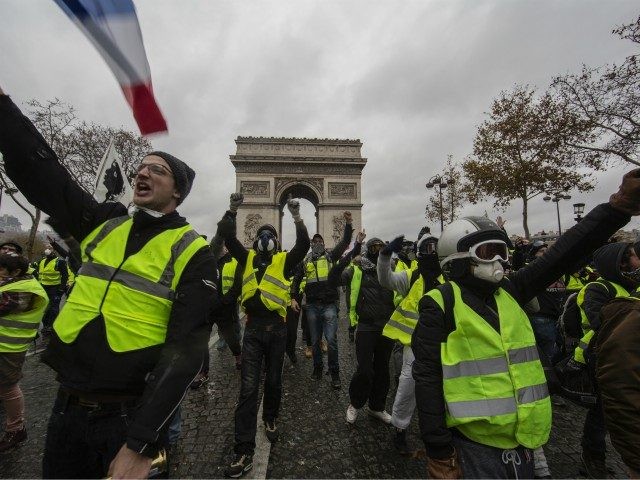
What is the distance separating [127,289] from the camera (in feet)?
4.78

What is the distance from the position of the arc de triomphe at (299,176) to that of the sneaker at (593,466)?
26778 millimetres

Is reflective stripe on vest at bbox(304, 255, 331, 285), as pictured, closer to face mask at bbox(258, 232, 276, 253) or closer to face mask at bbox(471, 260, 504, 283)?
face mask at bbox(258, 232, 276, 253)

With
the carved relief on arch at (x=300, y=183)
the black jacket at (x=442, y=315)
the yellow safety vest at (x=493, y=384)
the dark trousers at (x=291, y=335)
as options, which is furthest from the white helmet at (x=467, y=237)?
the carved relief on arch at (x=300, y=183)

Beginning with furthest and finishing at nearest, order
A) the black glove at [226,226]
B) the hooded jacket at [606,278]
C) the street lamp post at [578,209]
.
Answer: the street lamp post at [578,209] < the black glove at [226,226] < the hooded jacket at [606,278]

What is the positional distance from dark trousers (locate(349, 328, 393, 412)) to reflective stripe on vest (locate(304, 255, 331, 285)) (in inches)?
80.9

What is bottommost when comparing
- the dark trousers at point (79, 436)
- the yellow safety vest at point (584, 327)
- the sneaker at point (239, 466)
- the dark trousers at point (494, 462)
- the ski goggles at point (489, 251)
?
the sneaker at point (239, 466)

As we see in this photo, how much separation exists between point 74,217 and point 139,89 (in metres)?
0.79

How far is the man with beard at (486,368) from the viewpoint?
1543mm

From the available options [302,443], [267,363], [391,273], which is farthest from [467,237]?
[302,443]

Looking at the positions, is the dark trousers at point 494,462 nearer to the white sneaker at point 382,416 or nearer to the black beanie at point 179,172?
the black beanie at point 179,172

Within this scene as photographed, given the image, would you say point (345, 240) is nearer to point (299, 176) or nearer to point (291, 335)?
point (291, 335)

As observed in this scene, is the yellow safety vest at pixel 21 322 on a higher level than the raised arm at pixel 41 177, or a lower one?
lower

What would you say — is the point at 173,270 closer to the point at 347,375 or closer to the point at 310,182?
the point at 347,375

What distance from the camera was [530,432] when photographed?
1565 millimetres
